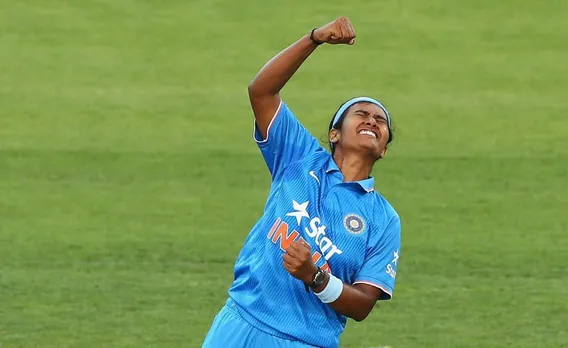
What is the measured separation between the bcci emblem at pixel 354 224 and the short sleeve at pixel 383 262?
75mm

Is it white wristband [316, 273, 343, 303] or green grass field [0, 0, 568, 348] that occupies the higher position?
white wristband [316, 273, 343, 303]

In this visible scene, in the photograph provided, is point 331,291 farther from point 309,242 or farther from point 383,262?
point 383,262

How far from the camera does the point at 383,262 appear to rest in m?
5.39

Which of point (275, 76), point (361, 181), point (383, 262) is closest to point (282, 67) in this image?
point (275, 76)

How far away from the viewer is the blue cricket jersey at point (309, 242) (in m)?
5.33

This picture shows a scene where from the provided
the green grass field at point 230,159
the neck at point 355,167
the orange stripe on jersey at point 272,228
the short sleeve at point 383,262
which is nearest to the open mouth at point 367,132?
the neck at point 355,167

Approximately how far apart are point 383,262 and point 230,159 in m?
6.68

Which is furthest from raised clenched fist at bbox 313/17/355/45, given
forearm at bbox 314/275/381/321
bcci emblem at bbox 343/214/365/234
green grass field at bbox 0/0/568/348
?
green grass field at bbox 0/0/568/348

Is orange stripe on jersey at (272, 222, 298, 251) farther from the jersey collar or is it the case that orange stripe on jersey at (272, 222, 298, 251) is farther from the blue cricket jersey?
the jersey collar

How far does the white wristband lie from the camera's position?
5.09 metres

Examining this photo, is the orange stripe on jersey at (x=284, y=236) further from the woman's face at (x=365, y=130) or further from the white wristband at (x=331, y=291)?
the woman's face at (x=365, y=130)

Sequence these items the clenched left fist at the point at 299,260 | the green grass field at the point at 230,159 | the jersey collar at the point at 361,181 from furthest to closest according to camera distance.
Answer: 1. the green grass field at the point at 230,159
2. the jersey collar at the point at 361,181
3. the clenched left fist at the point at 299,260

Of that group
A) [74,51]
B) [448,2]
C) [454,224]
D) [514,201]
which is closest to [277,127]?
[454,224]

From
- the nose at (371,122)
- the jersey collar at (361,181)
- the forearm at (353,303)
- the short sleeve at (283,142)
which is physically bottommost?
the forearm at (353,303)
